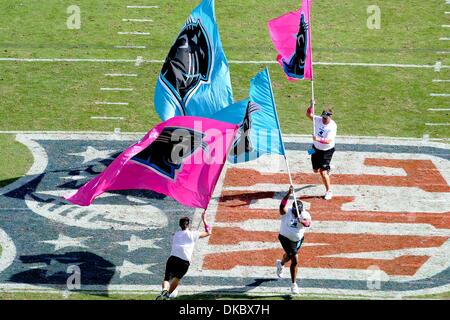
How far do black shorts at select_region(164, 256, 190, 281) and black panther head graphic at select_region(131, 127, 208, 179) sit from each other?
144 centimetres

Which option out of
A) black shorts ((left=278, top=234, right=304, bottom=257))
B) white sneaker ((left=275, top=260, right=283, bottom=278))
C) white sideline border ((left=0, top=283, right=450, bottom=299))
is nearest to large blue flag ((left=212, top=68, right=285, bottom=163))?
black shorts ((left=278, top=234, right=304, bottom=257))

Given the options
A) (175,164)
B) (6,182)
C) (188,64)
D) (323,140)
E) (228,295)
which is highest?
(188,64)

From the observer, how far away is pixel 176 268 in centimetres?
1809

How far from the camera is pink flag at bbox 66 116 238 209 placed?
1806 centimetres

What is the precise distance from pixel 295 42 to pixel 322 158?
8.35 ft

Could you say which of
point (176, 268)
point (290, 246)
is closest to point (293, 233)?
point (290, 246)

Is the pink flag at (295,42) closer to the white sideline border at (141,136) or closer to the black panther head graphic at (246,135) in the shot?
the white sideline border at (141,136)

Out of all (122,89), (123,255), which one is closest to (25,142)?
(122,89)

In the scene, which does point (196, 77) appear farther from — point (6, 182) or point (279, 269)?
point (279, 269)

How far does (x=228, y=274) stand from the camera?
1916 cm

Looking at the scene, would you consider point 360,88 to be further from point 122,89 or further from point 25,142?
point 25,142

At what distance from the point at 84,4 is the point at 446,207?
12.6 m

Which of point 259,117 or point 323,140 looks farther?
point 323,140

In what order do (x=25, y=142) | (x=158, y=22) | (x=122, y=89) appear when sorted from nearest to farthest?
(x=25, y=142) < (x=122, y=89) < (x=158, y=22)
